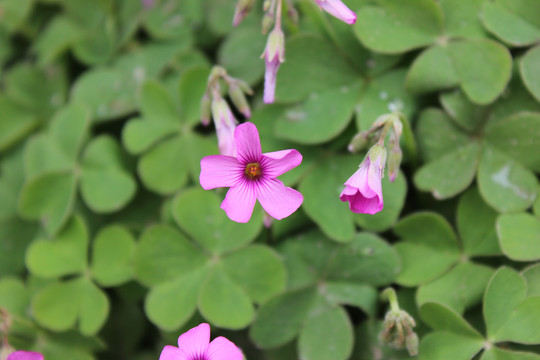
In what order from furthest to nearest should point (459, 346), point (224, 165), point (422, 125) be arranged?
point (422, 125) < point (459, 346) < point (224, 165)

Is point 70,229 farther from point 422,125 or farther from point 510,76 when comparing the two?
point 510,76

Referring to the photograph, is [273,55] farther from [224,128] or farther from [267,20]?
[224,128]

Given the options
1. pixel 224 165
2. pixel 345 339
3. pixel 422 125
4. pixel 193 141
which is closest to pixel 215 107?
pixel 224 165

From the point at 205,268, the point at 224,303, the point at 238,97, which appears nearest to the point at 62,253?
the point at 205,268

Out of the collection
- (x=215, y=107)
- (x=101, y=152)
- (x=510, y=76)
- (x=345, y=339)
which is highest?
(x=215, y=107)

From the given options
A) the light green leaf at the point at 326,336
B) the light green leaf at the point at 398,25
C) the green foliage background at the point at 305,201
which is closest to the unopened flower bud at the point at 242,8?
the green foliage background at the point at 305,201
